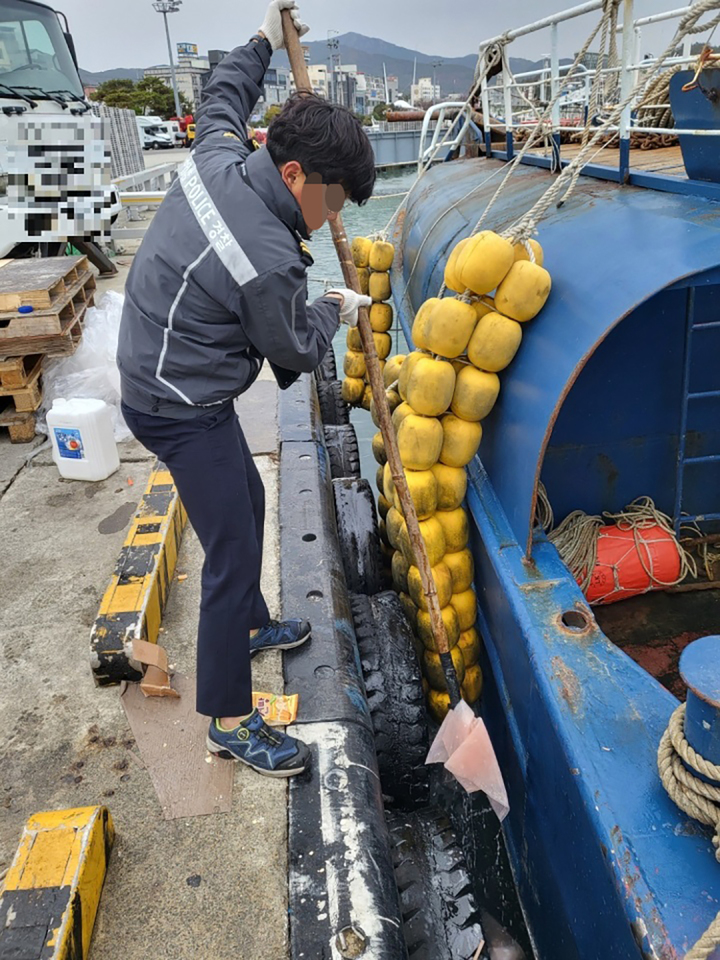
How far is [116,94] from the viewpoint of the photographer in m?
56.6

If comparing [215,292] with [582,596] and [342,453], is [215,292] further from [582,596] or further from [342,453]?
[342,453]

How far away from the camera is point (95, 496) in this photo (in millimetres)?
4176

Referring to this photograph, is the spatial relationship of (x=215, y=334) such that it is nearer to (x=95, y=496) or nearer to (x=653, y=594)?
(x=95, y=496)

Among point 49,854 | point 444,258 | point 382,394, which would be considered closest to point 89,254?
point 444,258

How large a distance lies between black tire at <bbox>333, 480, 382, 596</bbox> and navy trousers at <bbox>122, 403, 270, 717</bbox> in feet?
5.69

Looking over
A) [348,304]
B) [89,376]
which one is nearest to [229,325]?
[348,304]

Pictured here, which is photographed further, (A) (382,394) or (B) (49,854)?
(A) (382,394)

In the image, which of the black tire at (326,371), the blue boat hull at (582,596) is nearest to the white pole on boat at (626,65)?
the blue boat hull at (582,596)

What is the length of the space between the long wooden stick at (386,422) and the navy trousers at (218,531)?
0.94 meters

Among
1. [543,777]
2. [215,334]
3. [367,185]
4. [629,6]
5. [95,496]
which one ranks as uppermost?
[629,6]

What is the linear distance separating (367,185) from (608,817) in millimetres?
1920

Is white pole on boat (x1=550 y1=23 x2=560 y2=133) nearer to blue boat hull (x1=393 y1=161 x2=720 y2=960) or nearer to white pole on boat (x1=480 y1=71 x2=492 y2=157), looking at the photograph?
blue boat hull (x1=393 y1=161 x2=720 y2=960)

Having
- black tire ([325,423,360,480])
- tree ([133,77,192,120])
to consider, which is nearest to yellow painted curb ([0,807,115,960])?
black tire ([325,423,360,480])

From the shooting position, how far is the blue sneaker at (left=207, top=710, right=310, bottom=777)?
2.36m
